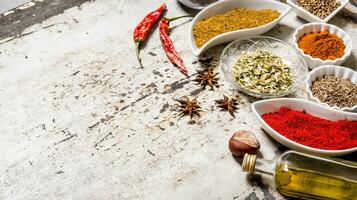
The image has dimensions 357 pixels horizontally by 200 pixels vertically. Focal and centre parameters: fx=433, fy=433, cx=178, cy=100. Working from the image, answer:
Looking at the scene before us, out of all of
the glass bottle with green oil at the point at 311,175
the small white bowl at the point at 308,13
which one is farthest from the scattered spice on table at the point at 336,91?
the small white bowl at the point at 308,13

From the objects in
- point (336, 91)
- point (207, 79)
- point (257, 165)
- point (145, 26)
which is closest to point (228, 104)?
point (207, 79)

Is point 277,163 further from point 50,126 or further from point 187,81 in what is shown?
point 50,126

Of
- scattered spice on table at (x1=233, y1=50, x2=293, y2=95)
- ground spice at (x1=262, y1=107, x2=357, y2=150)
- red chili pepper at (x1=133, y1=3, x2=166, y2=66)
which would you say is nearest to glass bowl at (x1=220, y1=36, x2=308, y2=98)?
scattered spice on table at (x1=233, y1=50, x2=293, y2=95)

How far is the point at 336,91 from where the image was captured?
163cm

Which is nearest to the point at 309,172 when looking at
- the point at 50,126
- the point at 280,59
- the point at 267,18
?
the point at 280,59

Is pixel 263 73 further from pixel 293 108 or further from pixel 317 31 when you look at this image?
pixel 317 31

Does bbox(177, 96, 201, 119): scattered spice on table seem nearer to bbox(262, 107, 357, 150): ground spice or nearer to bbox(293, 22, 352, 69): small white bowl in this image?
bbox(262, 107, 357, 150): ground spice

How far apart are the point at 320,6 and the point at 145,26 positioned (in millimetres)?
803

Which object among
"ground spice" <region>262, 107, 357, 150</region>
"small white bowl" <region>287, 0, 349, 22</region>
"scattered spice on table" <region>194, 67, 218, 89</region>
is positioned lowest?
"ground spice" <region>262, 107, 357, 150</region>

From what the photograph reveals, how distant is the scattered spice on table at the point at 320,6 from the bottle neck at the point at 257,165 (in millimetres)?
841

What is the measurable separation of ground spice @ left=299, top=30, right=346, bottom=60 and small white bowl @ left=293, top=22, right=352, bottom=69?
2cm

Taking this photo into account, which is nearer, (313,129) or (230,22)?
(313,129)

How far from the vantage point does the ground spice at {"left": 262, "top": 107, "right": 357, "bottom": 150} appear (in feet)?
4.86

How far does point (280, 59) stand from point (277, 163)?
0.54 m
